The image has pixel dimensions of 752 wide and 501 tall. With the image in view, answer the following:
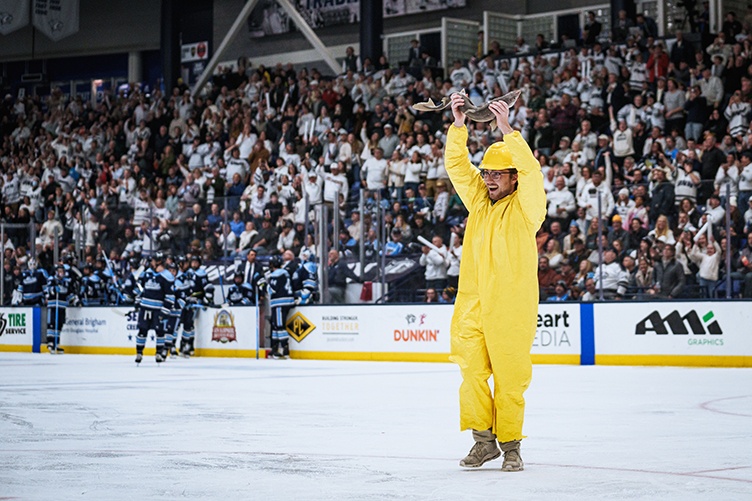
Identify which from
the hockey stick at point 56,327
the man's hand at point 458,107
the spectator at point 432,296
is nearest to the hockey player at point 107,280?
the hockey stick at point 56,327

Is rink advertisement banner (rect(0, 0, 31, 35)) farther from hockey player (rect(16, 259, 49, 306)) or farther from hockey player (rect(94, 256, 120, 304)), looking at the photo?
hockey player (rect(94, 256, 120, 304))

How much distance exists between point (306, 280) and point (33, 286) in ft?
26.2

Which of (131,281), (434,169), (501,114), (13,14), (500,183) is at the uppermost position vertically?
(13,14)

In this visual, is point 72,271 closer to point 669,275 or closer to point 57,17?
point 57,17

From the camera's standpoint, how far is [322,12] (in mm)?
37531

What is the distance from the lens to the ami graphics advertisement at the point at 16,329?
27.9 m

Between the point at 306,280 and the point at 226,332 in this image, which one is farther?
the point at 226,332

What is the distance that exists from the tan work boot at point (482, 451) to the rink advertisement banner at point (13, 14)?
2845 centimetres

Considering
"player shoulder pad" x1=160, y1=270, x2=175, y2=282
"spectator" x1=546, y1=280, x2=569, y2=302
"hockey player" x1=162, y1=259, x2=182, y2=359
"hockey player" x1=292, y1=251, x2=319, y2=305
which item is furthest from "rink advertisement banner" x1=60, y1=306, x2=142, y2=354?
"spectator" x1=546, y1=280, x2=569, y2=302

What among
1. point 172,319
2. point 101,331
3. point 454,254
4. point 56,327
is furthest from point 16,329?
point 454,254

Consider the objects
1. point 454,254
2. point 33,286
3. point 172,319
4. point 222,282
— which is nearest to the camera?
point 454,254

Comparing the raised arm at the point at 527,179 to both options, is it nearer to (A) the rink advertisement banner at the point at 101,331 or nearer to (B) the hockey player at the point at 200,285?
(B) the hockey player at the point at 200,285

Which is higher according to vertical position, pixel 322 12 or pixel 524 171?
pixel 322 12

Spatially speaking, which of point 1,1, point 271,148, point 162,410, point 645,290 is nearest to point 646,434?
point 162,410
